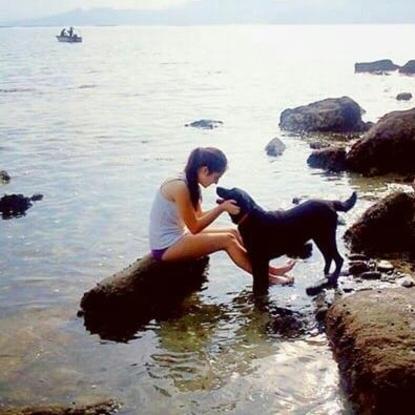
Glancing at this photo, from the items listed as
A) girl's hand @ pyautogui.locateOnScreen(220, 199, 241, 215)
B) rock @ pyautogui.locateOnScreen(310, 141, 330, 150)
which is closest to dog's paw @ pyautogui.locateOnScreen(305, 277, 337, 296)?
girl's hand @ pyautogui.locateOnScreen(220, 199, 241, 215)

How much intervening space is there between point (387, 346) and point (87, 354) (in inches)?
134

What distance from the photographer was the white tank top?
29.5ft

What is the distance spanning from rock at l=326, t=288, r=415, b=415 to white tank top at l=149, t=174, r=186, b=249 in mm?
2428

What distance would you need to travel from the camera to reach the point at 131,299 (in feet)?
28.8

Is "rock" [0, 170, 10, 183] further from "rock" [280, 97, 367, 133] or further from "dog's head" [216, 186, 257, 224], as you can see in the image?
"rock" [280, 97, 367, 133]

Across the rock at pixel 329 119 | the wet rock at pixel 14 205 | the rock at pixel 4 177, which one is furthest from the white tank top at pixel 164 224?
the rock at pixel 329 119

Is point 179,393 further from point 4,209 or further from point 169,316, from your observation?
point 4,209

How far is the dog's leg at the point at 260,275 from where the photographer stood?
30.0 ft

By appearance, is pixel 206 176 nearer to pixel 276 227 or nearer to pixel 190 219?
pixel 190 219

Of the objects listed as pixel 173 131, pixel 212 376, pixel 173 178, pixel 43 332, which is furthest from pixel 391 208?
pixel 173 131

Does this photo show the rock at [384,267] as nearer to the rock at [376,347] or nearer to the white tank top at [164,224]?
the rock at [376,347]

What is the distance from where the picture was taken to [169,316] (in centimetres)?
877

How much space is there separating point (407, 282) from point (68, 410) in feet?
15.7

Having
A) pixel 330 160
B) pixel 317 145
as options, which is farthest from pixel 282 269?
pixel 317 145
